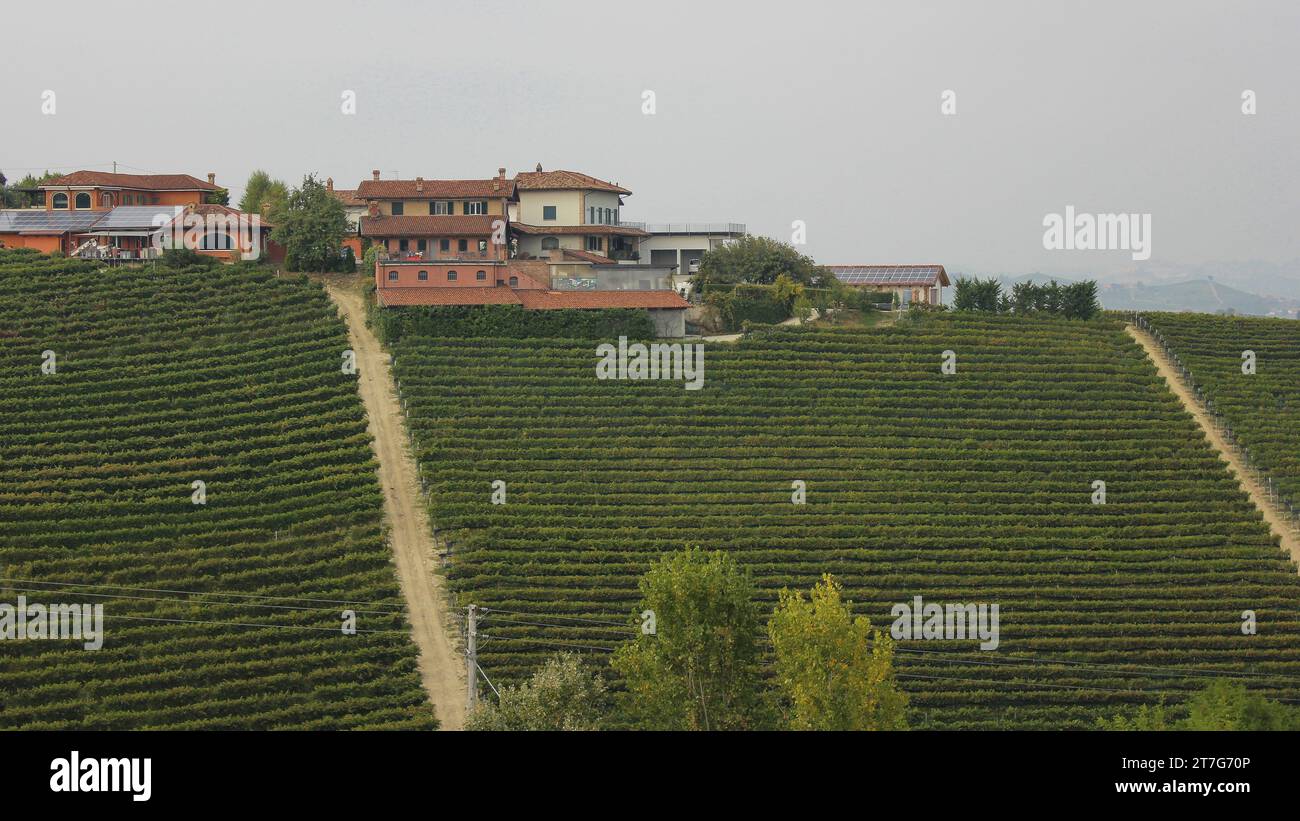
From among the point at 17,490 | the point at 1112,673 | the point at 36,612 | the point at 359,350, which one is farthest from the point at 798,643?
the point at 359,350

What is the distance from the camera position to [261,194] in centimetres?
7531

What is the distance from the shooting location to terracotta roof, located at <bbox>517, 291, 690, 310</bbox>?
5800 cm

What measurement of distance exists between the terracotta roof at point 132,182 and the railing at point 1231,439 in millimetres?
41409

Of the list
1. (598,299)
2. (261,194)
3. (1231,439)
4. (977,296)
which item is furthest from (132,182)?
(1231,439)

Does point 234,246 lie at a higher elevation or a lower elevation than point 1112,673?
higher

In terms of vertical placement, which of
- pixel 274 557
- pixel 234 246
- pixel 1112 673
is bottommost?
pixel 1112 673

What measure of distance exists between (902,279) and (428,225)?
864 inches

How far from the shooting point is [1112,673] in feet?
132

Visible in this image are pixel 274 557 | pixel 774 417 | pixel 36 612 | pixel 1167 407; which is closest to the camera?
pixel 36 612

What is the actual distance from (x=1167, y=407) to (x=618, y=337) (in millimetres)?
19077

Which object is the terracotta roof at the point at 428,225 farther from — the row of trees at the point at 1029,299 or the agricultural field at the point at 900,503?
the row of trees at the point at 1029,299

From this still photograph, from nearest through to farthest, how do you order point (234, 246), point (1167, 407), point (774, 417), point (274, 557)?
point (274, 557) < point (774, 417) < point (1167, 407) < point (234, 246)

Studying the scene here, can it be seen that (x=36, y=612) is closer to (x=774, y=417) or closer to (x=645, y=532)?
(x=645, y=532)

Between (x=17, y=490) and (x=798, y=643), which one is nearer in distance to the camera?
(x=798, y=643)
